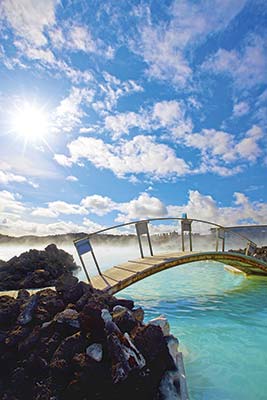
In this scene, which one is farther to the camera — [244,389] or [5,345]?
[244,389]

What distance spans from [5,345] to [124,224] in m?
5.51

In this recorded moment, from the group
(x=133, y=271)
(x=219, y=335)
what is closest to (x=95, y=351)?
(x=219, y=335)

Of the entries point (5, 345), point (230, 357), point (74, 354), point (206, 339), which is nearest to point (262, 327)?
point (206, 339)

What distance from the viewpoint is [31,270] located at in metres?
13.5

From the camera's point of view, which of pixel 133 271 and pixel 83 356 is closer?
pixel 83 356

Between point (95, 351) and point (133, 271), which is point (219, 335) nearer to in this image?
point (133, 271)

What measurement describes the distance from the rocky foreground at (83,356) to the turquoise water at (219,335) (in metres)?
1.24

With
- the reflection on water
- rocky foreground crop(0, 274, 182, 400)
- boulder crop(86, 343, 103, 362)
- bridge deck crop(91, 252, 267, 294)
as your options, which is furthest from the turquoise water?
boulder crop(86, 343, 103, 362)

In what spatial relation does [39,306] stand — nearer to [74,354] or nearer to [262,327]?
[74,354]

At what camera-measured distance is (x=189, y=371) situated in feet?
14.4

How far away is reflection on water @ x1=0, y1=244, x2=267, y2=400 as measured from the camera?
3.93 meters

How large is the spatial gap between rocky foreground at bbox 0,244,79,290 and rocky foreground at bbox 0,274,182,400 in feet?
18.2

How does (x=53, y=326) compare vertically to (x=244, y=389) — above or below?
above

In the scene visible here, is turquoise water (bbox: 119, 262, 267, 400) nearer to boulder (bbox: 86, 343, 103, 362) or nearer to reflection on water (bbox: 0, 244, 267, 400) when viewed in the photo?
reflection on water (bbox: 0, 244, 267, 400)
